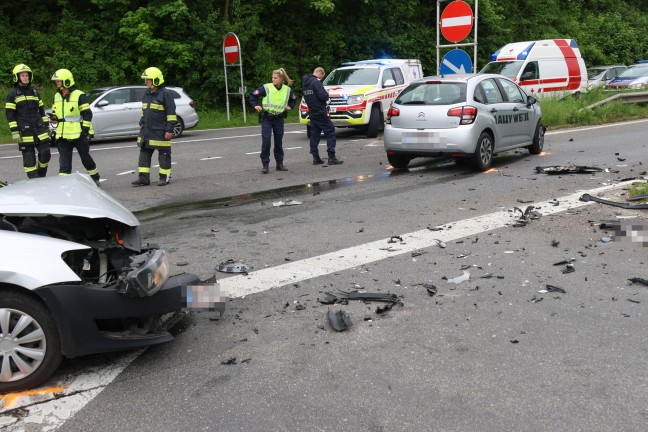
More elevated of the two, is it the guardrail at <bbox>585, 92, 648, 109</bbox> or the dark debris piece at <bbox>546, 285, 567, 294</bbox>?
the guardrail at <bbox>585, 92, 648, 109</bbox>

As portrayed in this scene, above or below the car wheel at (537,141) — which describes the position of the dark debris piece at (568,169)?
below

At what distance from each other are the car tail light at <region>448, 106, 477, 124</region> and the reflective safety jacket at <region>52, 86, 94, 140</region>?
18.9 ft

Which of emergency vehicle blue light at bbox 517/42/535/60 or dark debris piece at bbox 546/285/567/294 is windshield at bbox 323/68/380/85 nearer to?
emergency vehicle blue light at bbox 517/42/535/60

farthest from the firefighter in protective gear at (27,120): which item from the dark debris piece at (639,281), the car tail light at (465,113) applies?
the dark debris piece at (639,281)

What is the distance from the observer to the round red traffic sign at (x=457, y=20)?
573 inches

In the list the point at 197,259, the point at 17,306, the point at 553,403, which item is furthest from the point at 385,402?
the point at 197,259

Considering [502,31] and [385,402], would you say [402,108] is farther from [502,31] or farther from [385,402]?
[502,31]

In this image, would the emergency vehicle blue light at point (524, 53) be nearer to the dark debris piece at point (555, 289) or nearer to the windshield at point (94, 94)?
the windshield at point (94, 94)

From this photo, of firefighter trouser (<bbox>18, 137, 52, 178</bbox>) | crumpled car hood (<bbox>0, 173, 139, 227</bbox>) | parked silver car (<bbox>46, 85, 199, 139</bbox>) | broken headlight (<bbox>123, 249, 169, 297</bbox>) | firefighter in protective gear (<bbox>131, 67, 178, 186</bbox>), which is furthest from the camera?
parked silver car (<bbox>46, 85, 199, 139</bbox>)

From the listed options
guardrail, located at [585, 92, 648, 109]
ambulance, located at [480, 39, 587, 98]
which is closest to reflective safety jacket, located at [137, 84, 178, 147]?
ambulance, located at [480, 39, 587, 98]

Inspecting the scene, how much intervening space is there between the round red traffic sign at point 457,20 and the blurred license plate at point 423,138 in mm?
4665

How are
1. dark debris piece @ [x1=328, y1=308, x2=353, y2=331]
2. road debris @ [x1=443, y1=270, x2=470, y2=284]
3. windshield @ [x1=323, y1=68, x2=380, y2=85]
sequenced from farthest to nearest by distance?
windshield @ [x1=323, y1=68, x2=380, y2=85] → road debris @ [x1=443, y1=270, x2=470, y2=284] → dark debris piece @ [x1=328, y1=308, x2=353, y2=331]

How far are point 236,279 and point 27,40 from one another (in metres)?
21.4

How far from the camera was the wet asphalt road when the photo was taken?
339 cm
